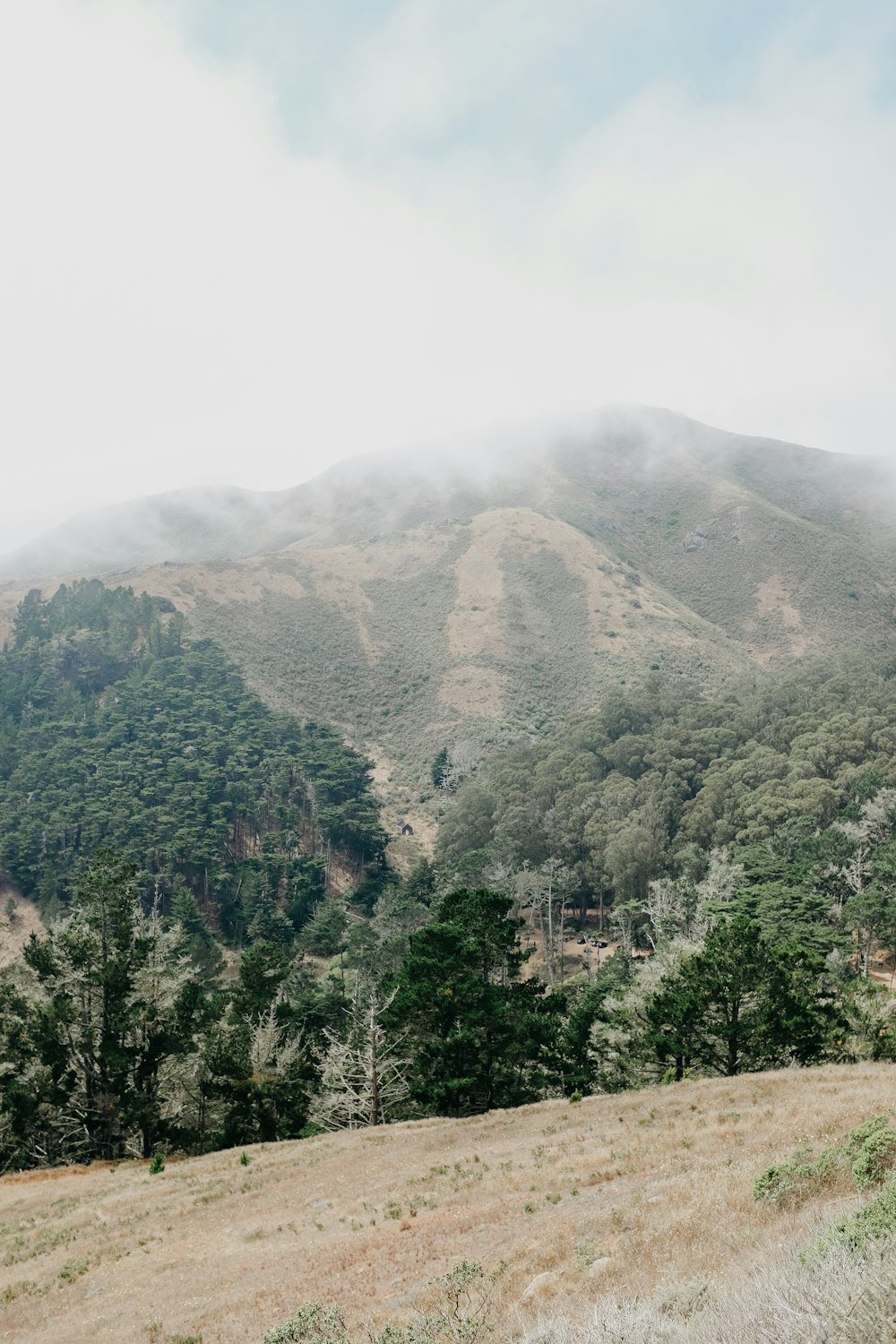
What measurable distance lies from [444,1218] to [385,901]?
5941cm

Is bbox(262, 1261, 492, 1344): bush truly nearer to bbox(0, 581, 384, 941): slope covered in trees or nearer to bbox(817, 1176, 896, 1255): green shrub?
bbox(817, 1176, 896, 1255): green shrub

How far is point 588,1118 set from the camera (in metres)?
25.4

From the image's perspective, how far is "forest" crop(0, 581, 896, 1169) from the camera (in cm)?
3334

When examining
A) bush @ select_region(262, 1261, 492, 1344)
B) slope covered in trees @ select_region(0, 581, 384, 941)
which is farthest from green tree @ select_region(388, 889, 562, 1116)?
slope covered in trees @ select_region(0, 581, 384, 941)

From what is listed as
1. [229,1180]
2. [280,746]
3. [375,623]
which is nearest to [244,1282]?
[229,1180]

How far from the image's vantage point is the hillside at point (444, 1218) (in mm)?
11594

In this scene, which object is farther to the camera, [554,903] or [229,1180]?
[554,903]

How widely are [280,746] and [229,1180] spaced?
82776mm

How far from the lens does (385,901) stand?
248ft

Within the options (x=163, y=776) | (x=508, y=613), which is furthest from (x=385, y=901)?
(x=508, y=613)

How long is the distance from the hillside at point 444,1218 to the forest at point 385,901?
6003 mm

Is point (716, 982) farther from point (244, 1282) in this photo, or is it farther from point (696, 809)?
point (696, 809)

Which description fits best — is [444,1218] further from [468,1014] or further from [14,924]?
[14,924]

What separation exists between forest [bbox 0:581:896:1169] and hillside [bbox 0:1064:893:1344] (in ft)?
19.7
